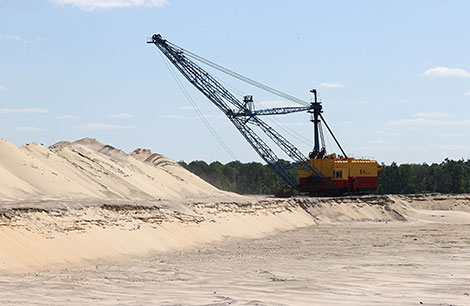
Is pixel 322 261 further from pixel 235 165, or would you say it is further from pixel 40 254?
pixel 235 165

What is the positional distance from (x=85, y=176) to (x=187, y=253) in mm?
25992

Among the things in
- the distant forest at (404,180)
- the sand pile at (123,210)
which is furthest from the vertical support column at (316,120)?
the distant forest at (404,180)

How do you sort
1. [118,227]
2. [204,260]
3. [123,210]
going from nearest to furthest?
[204,260] → [118,227] → [123,210]

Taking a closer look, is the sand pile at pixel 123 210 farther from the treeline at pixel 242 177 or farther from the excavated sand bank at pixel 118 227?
the treeline at pixel 242 177

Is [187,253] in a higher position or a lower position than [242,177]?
lower

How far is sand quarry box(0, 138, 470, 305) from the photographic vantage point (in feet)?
57.6

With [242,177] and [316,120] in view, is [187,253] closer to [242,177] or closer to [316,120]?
[316,120]

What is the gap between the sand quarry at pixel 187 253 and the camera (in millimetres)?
17562

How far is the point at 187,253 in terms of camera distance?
29359mm

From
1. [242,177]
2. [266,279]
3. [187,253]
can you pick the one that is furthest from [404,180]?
[266,279]

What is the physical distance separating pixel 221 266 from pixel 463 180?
293 feet

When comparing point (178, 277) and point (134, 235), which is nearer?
point (178, 277)

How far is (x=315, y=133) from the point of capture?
7712cm

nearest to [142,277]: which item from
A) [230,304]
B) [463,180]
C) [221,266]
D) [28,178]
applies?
[221,266]
